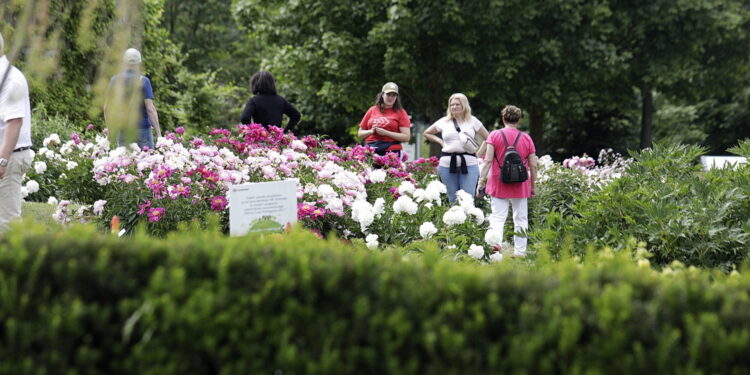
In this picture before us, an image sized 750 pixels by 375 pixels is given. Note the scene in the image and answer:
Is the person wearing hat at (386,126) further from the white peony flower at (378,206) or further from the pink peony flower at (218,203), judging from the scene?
the pink peony flower at (218,203)

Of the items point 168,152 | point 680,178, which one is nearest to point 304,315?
point 680,178

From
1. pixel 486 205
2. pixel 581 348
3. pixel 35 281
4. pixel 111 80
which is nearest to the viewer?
pixel 581 348

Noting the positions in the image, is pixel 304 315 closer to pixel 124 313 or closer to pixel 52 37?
pixel 124 313

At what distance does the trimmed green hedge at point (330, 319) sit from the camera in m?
2.07

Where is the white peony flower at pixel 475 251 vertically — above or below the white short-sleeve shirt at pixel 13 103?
below

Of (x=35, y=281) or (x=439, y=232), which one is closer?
(x=35, y=281)

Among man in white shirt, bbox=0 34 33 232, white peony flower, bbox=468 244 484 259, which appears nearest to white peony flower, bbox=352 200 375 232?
white peony flower, bbox=468 244 484 259

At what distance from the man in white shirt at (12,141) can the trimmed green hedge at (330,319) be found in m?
2.44

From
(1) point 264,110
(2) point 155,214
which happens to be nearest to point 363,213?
(2) point 155,214

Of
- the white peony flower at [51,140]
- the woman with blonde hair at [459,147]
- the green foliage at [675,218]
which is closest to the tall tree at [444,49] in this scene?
the woman with blonde hair at [459,147]

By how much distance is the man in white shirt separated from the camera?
14.9 ft

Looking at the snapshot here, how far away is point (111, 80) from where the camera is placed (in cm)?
244

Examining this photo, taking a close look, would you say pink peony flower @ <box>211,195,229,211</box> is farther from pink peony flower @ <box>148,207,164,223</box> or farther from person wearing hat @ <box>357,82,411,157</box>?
person wearing hat @ <box>357,82,411,157</box>

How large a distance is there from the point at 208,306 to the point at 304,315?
284mm
